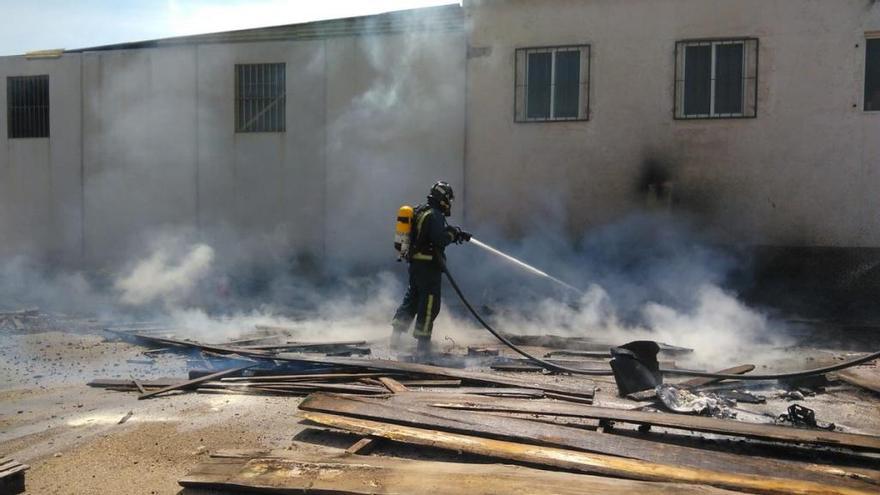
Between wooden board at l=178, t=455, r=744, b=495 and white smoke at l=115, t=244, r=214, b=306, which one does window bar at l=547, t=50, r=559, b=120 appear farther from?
wooden board at l=178, t=455, r=744, b=495

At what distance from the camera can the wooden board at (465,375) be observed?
503cm

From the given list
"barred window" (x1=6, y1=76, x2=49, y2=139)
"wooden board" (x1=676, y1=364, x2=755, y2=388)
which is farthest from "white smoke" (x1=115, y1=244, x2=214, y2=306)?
"wooden board" (x1=676, y1=364, x2=755, y2=388)

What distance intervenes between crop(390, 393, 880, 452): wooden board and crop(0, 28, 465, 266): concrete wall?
23.6 feet

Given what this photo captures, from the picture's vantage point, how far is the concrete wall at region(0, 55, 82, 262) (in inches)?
528

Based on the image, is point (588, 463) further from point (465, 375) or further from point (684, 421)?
point (465, 375)

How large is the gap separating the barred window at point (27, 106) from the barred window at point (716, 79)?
1275 cm

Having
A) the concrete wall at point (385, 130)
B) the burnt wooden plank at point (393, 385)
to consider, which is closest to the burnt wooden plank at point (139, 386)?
the burnt wooden plank at point (393, 385)

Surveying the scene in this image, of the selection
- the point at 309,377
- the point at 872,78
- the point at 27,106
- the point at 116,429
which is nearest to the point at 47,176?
the point at 27,106

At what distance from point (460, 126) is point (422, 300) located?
524 centimetres

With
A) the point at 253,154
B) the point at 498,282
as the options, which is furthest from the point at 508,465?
the point at 253,154

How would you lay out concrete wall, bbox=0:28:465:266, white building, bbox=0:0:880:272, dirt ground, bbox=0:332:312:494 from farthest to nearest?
1. concrete wall, bbox=0:28:465:266
2. white building, bbox=0:0:880:272
3. dirt ground, bbox=0:332:312:494

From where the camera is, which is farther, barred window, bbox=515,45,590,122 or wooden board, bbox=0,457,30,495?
barred window, bbox=515,45,590,122

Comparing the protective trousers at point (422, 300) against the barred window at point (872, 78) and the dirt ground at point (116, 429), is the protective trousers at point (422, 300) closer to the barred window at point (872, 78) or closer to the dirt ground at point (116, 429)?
the dirt ground at point (116, 429)

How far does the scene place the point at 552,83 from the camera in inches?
429
